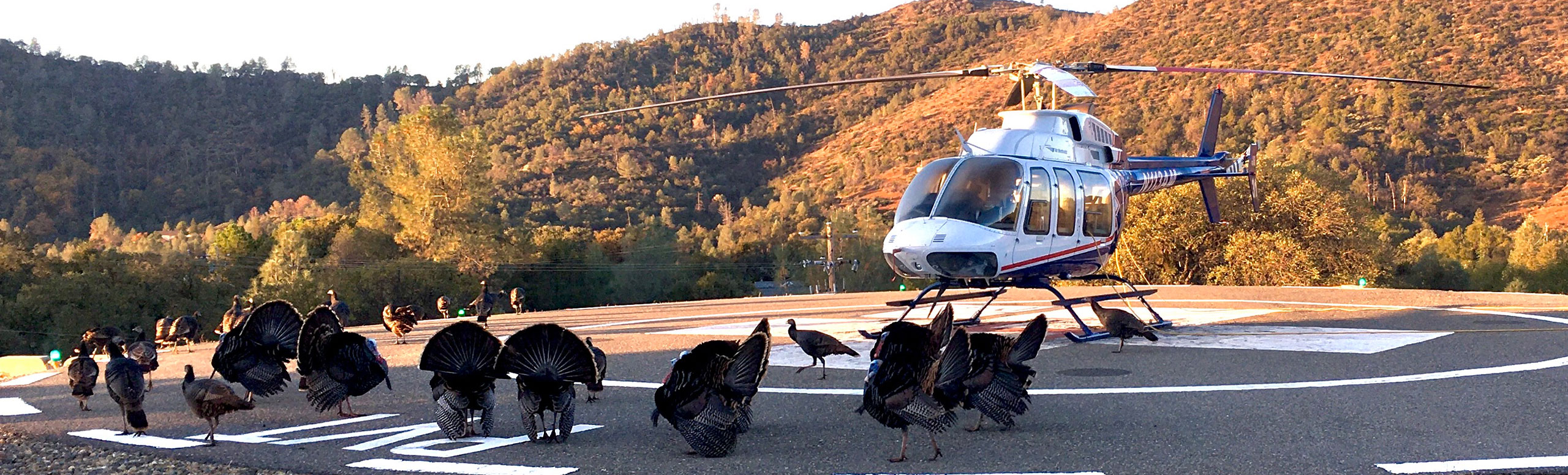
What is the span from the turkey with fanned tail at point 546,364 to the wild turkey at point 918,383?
1.95m

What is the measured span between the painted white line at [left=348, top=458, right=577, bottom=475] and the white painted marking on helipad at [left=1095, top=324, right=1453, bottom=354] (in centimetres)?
931

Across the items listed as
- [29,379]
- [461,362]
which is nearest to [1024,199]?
[461,362]

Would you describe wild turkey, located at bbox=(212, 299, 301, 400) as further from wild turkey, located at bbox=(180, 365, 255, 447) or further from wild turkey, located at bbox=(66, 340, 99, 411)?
wild turkey, located at bbox=(180, 365, 255, 447)

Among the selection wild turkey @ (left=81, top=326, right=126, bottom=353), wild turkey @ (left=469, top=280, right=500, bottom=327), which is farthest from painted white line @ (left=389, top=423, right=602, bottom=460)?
wild turkey @ (left=469, top=280, right=500, bottom=327)

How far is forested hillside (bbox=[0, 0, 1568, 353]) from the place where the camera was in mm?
49938

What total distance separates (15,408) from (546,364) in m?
6.85

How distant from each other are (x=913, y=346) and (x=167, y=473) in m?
4.87

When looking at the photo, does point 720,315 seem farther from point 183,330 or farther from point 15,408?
point 15,408

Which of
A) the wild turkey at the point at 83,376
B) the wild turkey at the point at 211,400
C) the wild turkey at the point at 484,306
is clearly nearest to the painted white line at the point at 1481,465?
the wild turkey at the point at 211,400

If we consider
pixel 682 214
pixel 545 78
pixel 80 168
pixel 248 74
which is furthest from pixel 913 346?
pixel 248 74

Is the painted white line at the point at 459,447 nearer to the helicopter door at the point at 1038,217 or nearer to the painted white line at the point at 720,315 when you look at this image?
the helicopter door at the point at 1038,217

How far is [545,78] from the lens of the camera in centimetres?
14988

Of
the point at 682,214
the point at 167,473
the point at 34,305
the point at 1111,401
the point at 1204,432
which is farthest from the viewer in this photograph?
the point at 682,214

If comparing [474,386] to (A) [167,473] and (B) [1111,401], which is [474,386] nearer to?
(A) [167,473]
